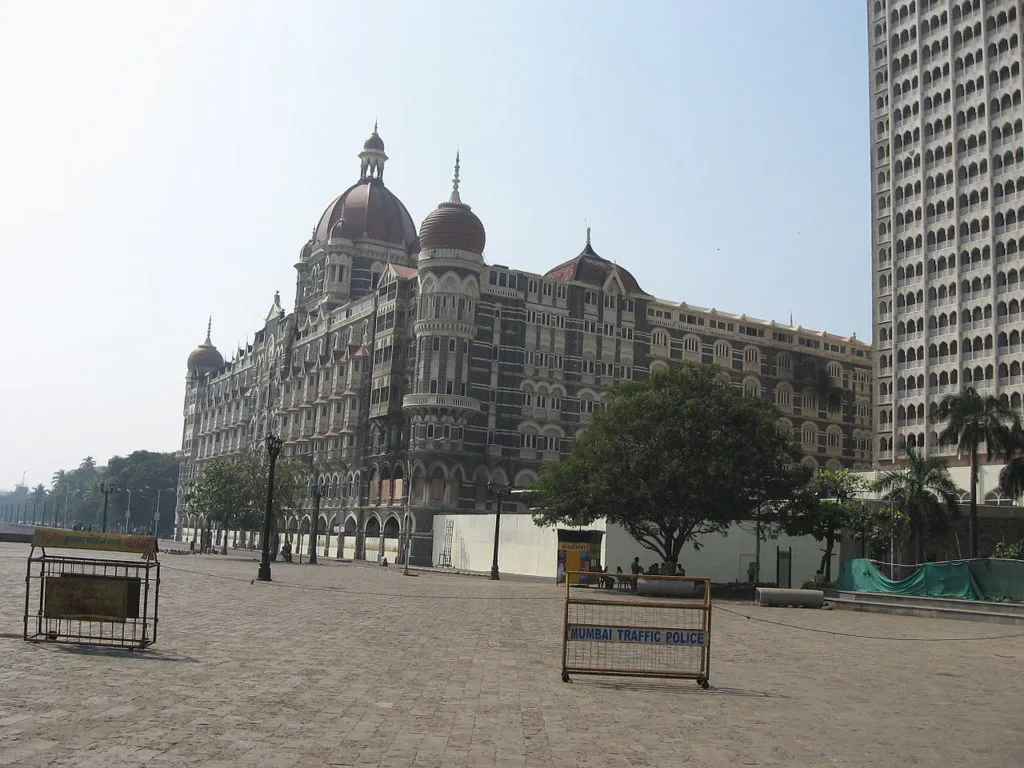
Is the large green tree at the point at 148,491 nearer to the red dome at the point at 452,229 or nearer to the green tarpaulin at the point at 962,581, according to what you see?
the red dome at the point at 452,229

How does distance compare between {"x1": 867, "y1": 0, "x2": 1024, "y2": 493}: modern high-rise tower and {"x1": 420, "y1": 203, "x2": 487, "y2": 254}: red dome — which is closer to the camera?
{"x1": 867, "y1": 0, "x2": 1024, "y2": 493}: modern high-rise tower

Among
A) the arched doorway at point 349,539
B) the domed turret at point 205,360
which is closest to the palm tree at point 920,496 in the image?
the arched doorway at point 349,539

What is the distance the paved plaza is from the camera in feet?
30.0

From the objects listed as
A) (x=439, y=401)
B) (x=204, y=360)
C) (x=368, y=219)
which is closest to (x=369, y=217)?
(x=368, y=219)

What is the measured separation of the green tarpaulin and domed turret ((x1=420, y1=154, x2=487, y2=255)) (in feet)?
161

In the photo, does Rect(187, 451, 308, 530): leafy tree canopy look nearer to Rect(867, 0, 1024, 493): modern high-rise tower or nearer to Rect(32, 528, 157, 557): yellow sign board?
Rect(867, 0, 1024, 493): modern high-rise tower

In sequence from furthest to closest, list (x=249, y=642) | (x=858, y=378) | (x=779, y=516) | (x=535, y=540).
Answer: (x=858, y=378)
(x=535, y=540)
(x=779, y=516)
(x=249, y=642)

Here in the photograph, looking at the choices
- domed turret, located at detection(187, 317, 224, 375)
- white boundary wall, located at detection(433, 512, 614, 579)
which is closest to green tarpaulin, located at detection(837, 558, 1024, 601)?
white boundary wall, located at detection(433, 512, 614, 579)

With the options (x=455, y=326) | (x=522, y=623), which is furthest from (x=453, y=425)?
(x=522, y=623)

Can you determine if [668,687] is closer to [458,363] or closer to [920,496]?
[920,496]

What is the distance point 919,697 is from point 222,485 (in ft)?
235

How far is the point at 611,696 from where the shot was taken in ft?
42.7

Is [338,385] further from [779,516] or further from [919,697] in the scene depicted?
[919,697]

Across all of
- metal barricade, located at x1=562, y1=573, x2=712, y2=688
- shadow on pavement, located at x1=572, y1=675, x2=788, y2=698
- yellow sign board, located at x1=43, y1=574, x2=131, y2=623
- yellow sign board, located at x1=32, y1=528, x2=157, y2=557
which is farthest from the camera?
yellow sign board, located at x1=32, y1=528, x2=157, y2=557
